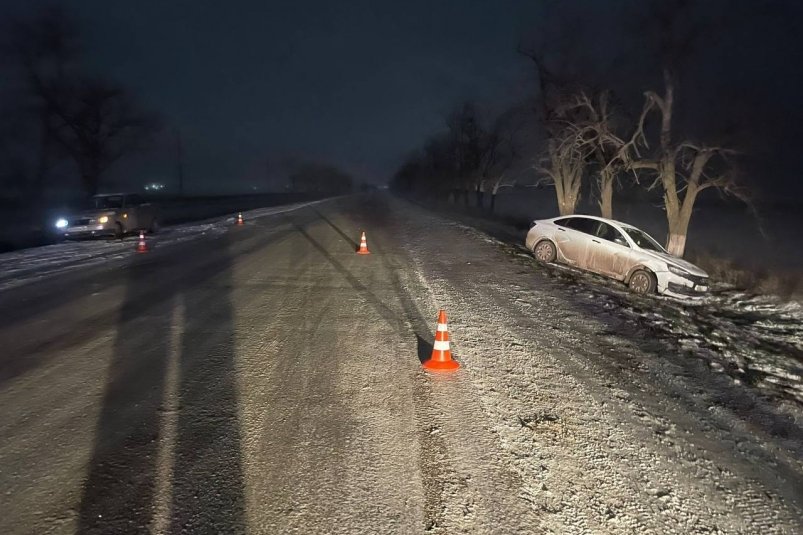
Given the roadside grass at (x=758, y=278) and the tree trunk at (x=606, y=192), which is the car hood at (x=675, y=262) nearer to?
the roadside grass at (x=758, y=278)

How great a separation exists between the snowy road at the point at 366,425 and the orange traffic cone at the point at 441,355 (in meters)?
0.17

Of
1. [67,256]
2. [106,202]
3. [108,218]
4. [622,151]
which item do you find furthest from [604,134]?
[106,202]

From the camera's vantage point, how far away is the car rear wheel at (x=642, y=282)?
394 inches

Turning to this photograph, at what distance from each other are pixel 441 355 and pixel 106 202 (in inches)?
662

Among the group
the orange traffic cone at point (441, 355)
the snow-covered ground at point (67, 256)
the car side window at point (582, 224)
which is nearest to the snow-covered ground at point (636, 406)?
the orange traffic cone at point (441, 355)

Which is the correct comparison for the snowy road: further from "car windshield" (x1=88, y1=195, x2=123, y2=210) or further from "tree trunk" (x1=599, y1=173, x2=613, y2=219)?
"tree trunk" (x1=599, y1=173, x2=613, y2=219)

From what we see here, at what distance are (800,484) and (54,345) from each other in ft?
24.1

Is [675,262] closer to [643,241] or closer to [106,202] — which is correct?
[643,241]

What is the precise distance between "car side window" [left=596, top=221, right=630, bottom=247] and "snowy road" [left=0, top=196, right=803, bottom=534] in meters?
3.96

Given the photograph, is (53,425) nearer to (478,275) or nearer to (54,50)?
(478,275)

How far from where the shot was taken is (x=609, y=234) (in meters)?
11.3

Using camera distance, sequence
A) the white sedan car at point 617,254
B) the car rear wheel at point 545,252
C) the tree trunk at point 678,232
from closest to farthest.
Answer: the white sedan car at point 617,254 → the car rear wheel at point 545,252 → the tree trunk at point 678,232

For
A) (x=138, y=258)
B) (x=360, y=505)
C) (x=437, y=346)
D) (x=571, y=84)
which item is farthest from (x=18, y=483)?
(x=571, y=84)

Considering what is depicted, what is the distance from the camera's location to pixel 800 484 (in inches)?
137
